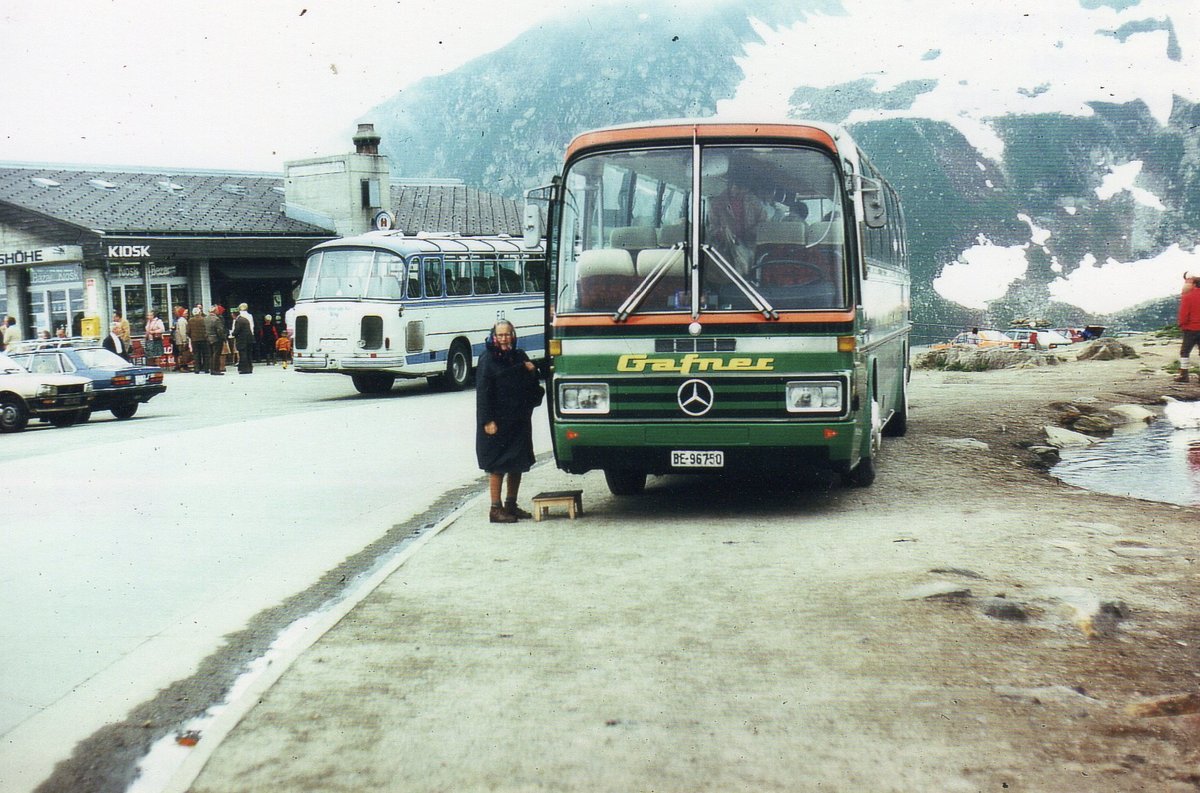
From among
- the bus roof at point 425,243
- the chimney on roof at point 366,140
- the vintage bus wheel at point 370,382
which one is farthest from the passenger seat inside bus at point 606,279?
the chimney on roof at point 366,140

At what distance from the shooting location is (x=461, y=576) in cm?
789

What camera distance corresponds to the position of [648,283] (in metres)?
9.63

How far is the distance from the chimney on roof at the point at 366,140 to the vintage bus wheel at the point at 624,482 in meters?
40.3

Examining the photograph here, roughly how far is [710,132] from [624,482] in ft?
10.7

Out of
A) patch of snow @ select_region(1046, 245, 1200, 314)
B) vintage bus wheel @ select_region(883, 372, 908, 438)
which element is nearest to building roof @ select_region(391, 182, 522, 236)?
vintage bus wheel @ select_region(883, 372, 908, 438)

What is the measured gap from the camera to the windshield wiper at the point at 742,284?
30.8 ft

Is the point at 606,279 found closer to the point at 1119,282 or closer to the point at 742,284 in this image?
the point at 742,284

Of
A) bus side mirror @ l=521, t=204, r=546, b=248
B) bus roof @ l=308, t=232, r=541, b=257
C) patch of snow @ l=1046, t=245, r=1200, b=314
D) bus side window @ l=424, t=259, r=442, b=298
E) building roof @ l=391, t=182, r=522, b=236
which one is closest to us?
bus side mirror @ l=521, t=204, r=546, b=248

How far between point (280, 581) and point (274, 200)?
43039mm

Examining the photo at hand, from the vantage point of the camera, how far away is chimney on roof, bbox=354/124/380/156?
1966 inches

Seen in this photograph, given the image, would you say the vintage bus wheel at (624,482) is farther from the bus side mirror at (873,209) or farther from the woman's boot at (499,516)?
the bus side mirror at (873,209)

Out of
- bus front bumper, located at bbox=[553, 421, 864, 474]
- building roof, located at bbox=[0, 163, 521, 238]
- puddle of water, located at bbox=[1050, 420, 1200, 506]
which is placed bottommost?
puddle of water, located at bbox=[1050, 420, 1200, 506]

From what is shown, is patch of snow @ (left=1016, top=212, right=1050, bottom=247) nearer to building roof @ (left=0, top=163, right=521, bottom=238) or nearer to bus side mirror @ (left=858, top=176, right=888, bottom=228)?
building roof @ (left=0, top=163, right=521, bottom=238)

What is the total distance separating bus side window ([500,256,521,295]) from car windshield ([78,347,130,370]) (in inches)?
369
